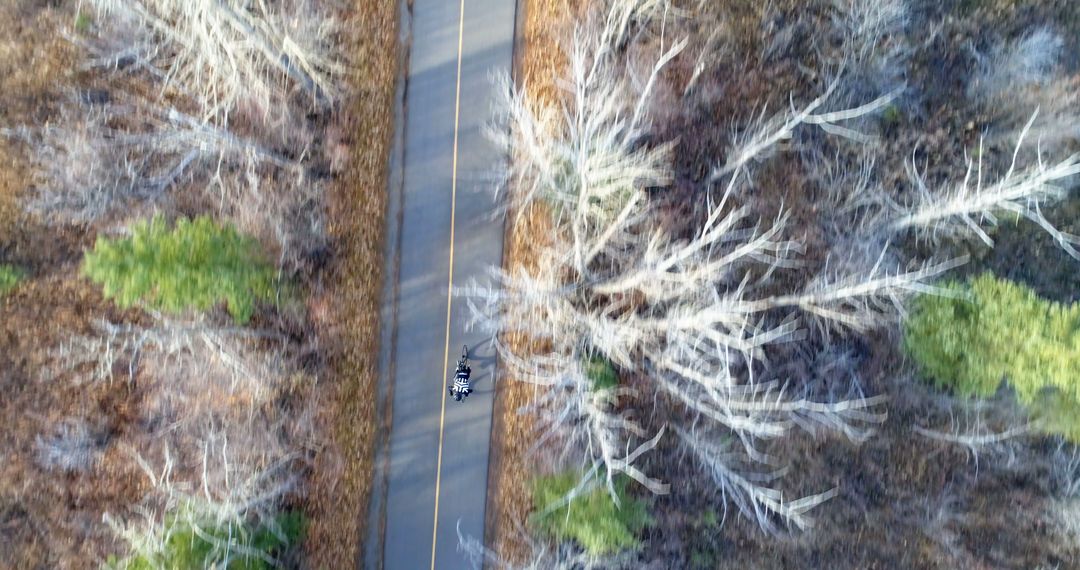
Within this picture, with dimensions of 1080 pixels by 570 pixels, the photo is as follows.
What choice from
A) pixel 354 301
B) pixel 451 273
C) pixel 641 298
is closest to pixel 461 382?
pixel 451 273

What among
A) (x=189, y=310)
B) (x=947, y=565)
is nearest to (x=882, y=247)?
(x=947, y=565)

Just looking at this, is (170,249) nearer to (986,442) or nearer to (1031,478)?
(986,442)

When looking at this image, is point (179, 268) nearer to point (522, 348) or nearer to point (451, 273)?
point (451, 273)

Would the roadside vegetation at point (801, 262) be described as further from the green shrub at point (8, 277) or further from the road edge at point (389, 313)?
the green shrub at point (8, 277)

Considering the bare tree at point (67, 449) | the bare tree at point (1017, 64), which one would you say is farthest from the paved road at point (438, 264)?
the bare tree at point (1017, 64)

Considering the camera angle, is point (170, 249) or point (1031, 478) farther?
point (1031, 478)
